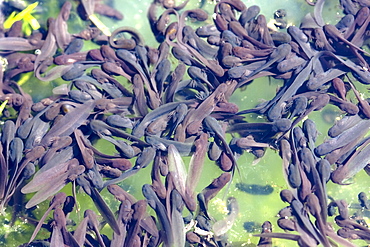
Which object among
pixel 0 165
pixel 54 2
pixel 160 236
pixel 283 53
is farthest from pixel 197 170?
pixel 54 2

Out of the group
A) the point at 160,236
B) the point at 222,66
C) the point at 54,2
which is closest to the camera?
the point at 160,236

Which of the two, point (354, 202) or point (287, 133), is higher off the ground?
point (287, 133)

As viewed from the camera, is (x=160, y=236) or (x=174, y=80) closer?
(x=160, y=236)

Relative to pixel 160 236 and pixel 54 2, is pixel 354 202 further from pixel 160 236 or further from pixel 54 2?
pixel 54 2

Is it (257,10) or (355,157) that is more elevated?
(257,10)

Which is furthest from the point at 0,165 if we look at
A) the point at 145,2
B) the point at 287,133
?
the point at 287,133

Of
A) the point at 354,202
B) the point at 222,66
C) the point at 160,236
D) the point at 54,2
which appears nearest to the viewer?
the point at 160,236

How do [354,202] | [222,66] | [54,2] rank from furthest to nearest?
1. [54,2]
2. [222,66]
3. [354,202]

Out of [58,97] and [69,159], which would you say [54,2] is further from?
[69,159]

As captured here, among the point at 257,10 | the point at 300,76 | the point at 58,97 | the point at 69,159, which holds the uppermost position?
the point at 257,10
